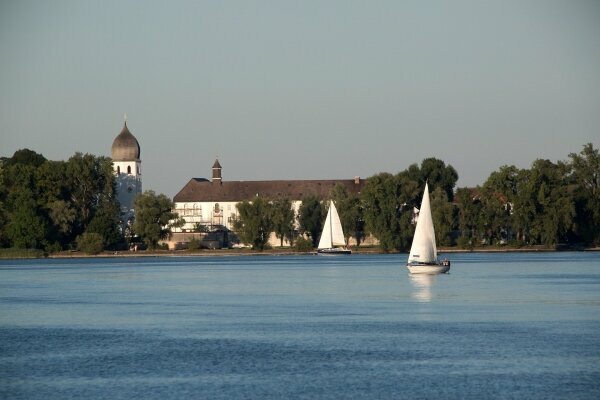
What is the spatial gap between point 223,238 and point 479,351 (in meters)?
159

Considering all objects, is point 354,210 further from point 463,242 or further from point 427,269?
point 427,269

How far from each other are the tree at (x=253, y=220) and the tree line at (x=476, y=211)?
121 millimetres

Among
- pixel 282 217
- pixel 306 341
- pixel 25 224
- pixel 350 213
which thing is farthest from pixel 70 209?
pixel 306 341

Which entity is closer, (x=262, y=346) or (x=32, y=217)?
(x=262, y=346)

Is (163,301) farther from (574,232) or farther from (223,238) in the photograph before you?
(223,238)

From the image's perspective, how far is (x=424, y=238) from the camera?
85250 mm

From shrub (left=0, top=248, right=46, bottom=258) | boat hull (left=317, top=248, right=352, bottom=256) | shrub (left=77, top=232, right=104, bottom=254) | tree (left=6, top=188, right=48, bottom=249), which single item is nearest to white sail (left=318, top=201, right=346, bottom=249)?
boat hull (left=317, top=248, right=352, bottom=256)

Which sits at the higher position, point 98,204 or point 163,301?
point 98,204

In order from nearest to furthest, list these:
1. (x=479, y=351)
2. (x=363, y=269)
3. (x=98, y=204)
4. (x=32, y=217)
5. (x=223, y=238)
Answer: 1. (x=479, y=351)
2. (x=363, y=269)
3. (x=32, y=217)
4. (x=98, y=204)
5. (x=223, y=238)

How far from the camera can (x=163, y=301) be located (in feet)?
220

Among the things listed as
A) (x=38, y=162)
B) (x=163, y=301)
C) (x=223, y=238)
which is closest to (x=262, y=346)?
(x=163, y=301)

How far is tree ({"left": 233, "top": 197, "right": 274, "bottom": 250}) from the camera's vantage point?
15212cm

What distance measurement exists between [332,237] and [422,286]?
71.3 meters

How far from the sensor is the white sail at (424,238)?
8300cm
